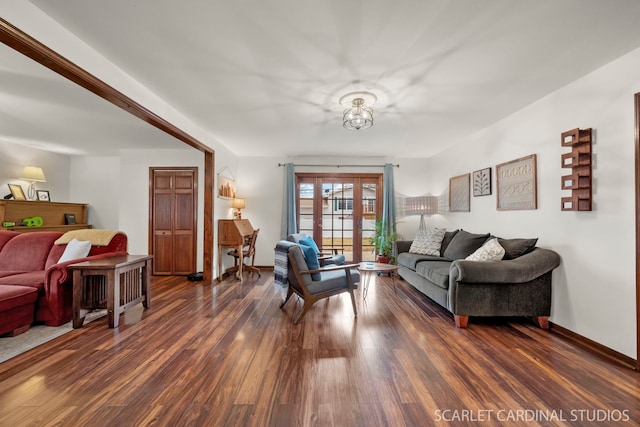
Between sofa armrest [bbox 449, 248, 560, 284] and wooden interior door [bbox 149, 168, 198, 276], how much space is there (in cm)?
451

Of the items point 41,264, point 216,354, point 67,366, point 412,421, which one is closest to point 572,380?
Result: point 412,421

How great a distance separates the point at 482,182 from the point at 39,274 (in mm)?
5700

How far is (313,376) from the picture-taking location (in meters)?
1.88

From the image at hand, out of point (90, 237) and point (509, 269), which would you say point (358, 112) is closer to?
point (509, 269)

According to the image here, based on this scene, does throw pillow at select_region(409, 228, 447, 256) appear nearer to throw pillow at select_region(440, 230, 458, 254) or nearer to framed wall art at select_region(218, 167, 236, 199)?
throw pillow at select_region(440, 230, 458, 254)

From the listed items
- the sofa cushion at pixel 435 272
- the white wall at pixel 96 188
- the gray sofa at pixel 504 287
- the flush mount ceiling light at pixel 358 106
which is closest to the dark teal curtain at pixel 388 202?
the sofa cushion at pixel 435 272

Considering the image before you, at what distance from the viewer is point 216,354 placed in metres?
2.19

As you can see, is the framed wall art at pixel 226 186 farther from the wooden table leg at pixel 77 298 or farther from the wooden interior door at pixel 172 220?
the wooden table leg at pixel 77 298

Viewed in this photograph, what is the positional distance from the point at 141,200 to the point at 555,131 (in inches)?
248

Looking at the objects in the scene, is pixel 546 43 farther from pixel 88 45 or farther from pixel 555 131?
pixel 88 45

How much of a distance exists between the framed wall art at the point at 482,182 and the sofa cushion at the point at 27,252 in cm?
575

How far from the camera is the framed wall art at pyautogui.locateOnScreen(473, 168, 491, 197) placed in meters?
3.83

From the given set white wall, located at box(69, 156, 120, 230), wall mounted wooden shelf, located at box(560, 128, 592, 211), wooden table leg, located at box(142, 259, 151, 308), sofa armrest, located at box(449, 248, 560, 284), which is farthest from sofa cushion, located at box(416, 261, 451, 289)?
white wall, located at box(69, 156, 120, 230)

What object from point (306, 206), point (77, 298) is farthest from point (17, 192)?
point (306, 206)
